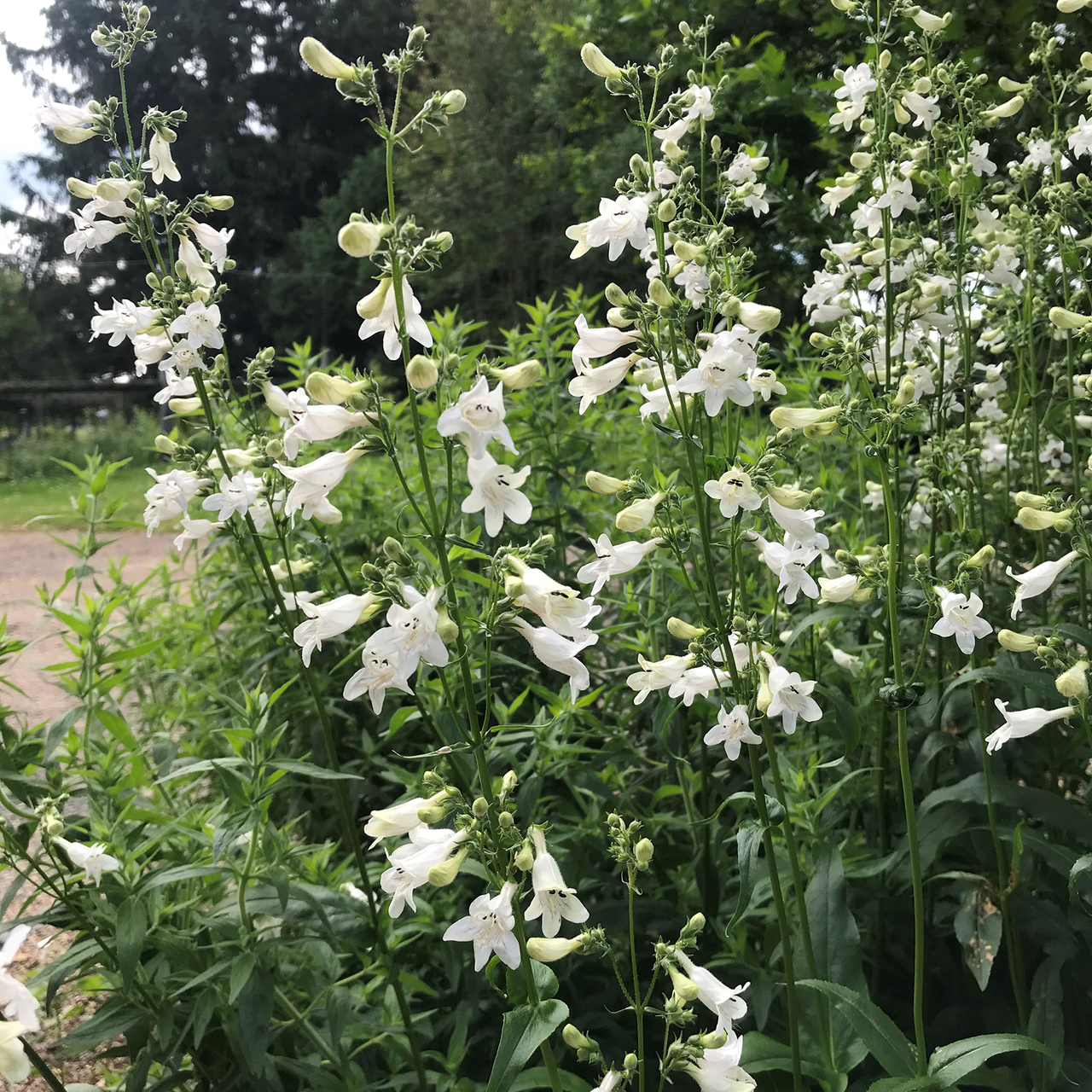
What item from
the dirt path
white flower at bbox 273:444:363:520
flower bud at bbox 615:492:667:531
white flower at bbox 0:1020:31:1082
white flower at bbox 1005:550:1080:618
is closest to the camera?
white flower at bbox 0:1020:31:1082

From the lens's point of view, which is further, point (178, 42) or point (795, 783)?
point (178, 42)

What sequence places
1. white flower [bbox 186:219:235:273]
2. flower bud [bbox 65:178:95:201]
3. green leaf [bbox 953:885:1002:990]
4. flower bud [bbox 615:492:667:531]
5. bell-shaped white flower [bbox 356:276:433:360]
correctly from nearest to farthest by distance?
bell-shaped white flower [bbox 356:276:433:360], flower bud [bbox 615:492:667:531], green leaf [bbox 953:885:1002:990], flower bud [bbox 65:178:95:201], white flower [bbox 186:219:235:273]

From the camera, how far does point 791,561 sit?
1.77 m

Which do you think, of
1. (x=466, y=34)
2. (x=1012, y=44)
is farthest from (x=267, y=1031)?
(x=466, y=34)

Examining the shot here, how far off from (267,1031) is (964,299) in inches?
107

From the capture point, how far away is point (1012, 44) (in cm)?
399

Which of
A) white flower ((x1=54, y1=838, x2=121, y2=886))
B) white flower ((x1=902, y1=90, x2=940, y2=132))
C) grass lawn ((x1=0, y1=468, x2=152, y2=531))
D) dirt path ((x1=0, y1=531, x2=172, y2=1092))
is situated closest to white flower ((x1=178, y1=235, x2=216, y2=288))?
dirt path ((x1=0, y1=531, x2=172, y2=1092))

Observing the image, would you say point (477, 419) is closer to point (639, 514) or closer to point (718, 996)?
point (639, 514)

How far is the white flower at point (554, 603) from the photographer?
1464mm

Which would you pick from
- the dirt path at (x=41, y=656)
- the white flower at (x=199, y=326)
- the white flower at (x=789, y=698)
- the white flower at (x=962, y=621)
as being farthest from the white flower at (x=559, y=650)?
the dirt path at (x=41, y=656)

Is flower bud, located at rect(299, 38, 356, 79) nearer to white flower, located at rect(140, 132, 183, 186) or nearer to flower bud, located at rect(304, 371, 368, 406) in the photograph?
flower bud, located at rect(304, 371, 368, 406)

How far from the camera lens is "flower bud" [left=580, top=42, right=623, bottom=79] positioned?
187 centimetres

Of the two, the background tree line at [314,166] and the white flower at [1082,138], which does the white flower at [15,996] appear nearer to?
the white flower at [1082,138]

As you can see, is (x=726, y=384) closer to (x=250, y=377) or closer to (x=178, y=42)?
(x=250, y=377)
